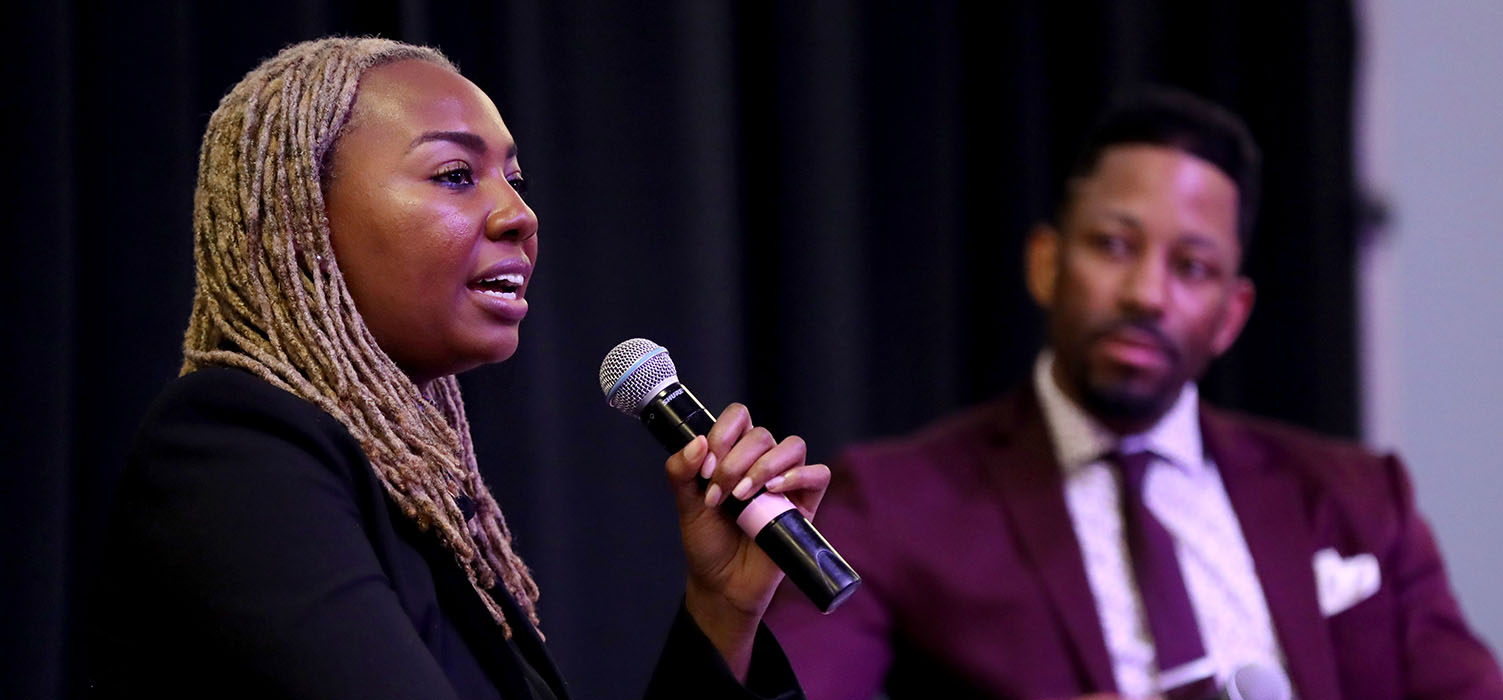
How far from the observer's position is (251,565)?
1.03 m

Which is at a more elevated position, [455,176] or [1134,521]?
[455,176]

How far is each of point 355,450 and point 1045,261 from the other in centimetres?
156

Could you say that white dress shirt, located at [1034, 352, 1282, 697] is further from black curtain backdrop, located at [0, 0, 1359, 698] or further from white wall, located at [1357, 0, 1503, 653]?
white wall, located at [1357, 0, 1503, 653]

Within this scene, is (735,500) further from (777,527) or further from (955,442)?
(955,442)

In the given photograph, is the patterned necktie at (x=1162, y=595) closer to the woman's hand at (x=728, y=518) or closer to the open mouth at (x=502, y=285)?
the woman's hand at (x=728, y=518)

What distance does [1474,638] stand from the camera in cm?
232

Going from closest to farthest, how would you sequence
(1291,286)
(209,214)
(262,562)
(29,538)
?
(262,562), (209,214), (29,538), (1291,286)

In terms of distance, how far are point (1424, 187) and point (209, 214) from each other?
10.9 ft

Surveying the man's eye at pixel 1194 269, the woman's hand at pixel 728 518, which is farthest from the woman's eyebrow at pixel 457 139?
the man's eye at pixel 1194 269

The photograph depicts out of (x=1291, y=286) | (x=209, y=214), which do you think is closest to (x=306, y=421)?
(x=209, y=214)

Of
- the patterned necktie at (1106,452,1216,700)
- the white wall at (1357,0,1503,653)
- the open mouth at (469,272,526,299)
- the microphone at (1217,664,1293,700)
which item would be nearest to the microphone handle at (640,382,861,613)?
the open mouth at (469,272,526,299)

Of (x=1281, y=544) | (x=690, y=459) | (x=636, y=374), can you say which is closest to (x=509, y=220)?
(x=636, y=374)

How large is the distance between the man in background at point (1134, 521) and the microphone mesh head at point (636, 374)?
0.92 meters

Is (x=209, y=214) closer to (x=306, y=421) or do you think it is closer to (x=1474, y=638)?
(x=306, y=421)
